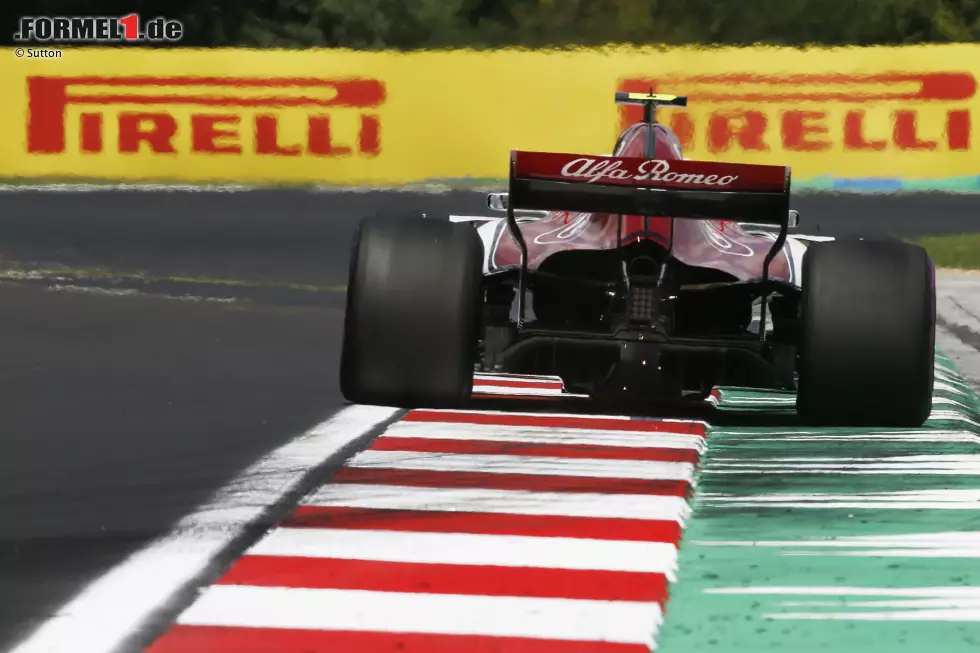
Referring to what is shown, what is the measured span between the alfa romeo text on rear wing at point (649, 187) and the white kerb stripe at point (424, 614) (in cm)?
292

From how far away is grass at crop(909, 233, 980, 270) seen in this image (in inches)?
762

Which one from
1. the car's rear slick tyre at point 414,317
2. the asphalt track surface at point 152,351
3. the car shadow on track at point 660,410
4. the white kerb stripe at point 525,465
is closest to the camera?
the asphalt track surface at point 152,351

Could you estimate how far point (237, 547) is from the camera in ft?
19.4

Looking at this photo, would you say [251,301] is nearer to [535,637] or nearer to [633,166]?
[633,166]

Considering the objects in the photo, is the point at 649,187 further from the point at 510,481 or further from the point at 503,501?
the point at 503,501

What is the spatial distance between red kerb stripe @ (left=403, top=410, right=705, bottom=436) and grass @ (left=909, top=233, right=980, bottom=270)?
1063cm

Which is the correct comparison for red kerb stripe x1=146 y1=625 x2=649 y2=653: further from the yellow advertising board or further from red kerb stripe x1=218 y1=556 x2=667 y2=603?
the yellow advertising board

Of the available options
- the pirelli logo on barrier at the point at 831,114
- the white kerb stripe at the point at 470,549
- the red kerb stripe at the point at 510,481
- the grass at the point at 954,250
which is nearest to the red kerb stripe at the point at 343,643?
the white kerb stripe at the point at 470,549

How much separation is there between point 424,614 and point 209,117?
2126 centimetres

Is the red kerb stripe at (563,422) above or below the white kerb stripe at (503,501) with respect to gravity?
above

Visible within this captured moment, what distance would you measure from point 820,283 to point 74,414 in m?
3.12

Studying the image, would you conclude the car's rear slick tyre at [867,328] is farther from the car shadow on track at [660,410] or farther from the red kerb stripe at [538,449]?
the car shadow on track at [660,410]

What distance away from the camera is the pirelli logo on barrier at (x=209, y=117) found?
2561 centimetres

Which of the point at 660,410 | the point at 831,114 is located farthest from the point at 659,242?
the point at 831,114
